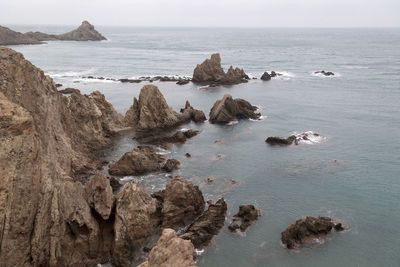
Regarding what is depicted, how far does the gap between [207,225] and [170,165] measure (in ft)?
47.7

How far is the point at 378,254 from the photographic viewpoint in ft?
105

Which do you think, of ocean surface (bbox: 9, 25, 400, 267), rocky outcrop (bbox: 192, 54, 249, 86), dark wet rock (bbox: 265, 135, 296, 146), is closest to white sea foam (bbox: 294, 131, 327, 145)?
ocean surface (bbox: 9, 25, 400, 267)

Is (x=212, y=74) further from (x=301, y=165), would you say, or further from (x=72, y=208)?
(x=72, y=208)

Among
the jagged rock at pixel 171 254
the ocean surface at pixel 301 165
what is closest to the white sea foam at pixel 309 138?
the ocean surface at pixel 301 165

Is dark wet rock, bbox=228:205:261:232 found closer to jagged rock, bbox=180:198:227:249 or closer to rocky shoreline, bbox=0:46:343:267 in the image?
rocky shoreline, bbox=0:46:343:267

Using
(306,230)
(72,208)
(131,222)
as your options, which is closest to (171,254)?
(131,222)

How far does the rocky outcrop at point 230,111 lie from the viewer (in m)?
68.8

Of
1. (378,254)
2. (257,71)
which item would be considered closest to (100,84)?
(257,71)

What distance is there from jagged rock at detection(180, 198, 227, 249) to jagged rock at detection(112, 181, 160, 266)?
3521 millimetres

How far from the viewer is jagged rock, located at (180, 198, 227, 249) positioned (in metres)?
32.6

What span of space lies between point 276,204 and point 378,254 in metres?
10.9

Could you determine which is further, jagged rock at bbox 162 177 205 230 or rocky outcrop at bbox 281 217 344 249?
jagged rock at bbox 162 177 205 230

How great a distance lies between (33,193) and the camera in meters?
27.9

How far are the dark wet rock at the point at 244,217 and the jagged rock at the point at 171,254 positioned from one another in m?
15.1
